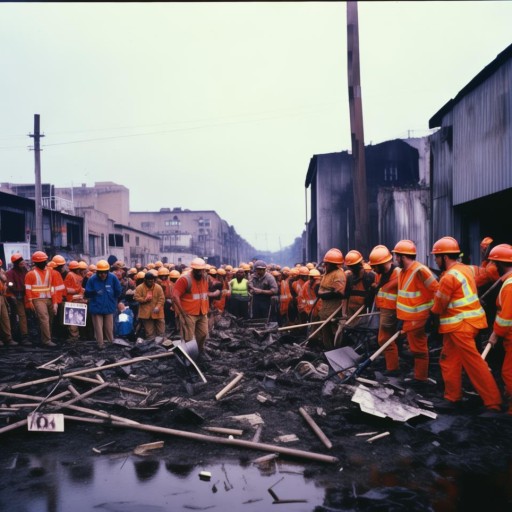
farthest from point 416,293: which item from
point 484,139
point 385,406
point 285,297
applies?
point 285,297

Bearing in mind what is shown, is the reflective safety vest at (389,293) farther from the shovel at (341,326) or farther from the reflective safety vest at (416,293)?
the shovel at (341,326)

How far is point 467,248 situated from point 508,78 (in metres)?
4.63

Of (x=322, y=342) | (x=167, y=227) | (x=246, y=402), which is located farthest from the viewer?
(x=167, y=227)

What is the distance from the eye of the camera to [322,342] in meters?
9.38

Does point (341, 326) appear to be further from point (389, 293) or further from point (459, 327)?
point (459, 327)

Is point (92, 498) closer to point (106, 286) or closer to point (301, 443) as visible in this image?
point (301, 443)

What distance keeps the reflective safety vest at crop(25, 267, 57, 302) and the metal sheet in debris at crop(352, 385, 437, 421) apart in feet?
26.6

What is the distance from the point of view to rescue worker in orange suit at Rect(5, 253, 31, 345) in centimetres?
1148

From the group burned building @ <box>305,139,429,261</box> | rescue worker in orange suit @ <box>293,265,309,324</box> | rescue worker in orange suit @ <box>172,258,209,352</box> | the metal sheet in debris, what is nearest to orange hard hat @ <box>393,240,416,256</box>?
the metal sheet in debris

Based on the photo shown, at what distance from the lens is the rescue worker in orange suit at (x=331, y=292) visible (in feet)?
28.7

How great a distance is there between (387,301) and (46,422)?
16.8 feet

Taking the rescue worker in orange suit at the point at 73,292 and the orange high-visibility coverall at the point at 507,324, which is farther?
the rescue worker in orange suit at the point at 73,292

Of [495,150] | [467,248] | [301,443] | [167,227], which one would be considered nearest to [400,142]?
[467,248]

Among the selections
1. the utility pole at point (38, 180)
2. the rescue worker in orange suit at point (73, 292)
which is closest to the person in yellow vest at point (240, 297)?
the rescue worker in orange suit at point (73, 292)
